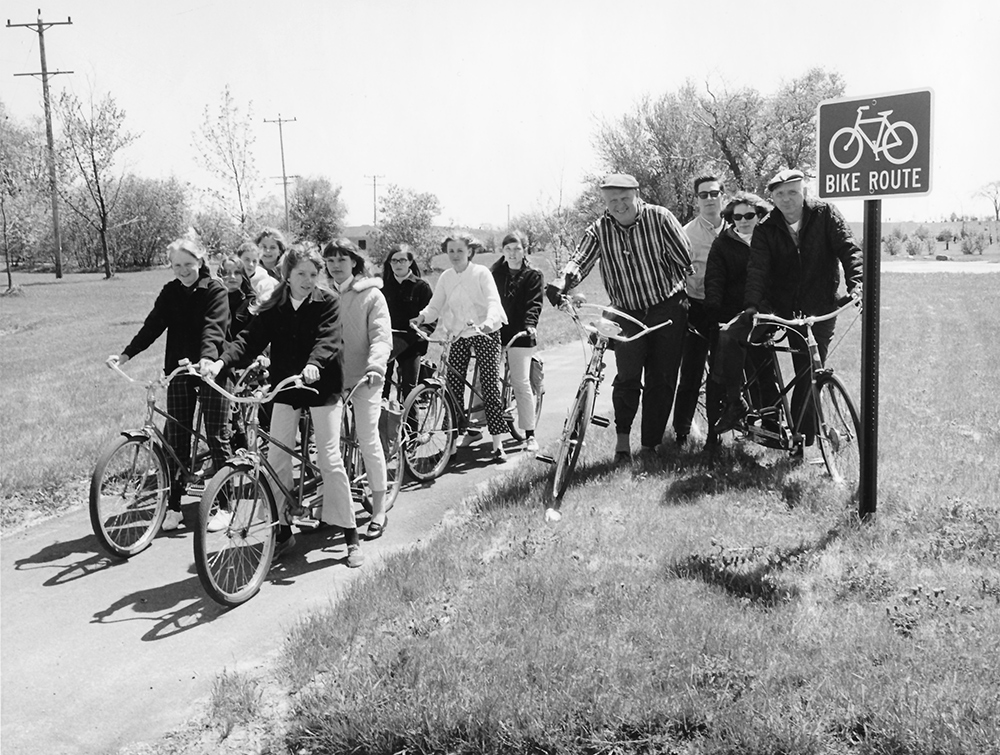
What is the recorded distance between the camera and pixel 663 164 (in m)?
53.7

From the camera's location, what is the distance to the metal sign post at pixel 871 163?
4.62 m

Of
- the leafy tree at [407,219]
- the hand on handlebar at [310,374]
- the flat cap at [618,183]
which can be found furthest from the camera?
the leafy tree at [407,219]

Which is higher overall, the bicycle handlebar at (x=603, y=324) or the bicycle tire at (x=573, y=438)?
the bicycle handlebar at (x=603, y=324)

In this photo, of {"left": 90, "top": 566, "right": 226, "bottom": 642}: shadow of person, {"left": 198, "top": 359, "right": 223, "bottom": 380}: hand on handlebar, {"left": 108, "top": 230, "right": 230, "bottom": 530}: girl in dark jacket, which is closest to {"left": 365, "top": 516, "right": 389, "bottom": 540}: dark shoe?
{"left": 90, "top": 566, "right": 226, "bottom": 642}: shadow of person

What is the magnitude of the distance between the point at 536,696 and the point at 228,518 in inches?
89.3

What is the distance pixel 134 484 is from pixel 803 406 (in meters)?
4.73

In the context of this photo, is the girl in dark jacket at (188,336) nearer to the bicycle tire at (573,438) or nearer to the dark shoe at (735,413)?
the bicycle tire at (573,438)

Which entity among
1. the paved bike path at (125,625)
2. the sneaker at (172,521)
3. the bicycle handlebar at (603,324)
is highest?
the bicycle handlebar at (603,324)

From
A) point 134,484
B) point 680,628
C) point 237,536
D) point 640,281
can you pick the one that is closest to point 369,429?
point 237,536

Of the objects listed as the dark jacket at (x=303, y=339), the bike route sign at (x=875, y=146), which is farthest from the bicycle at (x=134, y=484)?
the bike route sign at (x=875, y=146)

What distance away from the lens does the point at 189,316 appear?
641cm

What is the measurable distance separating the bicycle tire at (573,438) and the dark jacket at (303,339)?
1.62 metres

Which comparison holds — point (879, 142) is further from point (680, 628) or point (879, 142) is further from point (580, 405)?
point (680, 628)

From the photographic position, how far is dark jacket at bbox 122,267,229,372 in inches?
250
